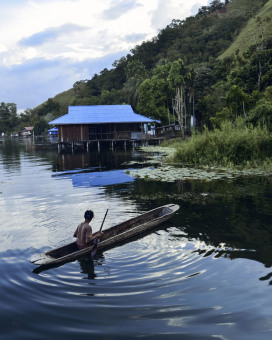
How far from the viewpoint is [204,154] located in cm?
2017

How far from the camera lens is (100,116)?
4481 centimetres

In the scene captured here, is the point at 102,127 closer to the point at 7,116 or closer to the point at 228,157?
the point at 228,157

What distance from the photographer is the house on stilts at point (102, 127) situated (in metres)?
43.0

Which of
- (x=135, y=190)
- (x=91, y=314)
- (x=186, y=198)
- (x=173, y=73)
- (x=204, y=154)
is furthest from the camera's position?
(x=173, y=73)

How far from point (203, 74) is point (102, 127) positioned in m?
18.5

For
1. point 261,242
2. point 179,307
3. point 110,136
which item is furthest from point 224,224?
point 110,136

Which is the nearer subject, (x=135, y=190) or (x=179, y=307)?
(x=179, y=307)

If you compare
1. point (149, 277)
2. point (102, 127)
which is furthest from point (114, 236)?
point (102, 127)

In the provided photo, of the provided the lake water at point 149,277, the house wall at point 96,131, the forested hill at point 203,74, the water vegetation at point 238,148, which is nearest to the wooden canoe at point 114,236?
the lake water at point 149,277

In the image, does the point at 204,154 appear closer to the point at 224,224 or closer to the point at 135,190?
the point at 135,190

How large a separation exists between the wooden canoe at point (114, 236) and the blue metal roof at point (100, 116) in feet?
110

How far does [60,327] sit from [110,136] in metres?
41.7

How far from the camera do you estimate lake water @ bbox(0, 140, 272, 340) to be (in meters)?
4.77

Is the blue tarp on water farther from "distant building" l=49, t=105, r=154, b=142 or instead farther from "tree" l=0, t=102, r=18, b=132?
"tree" l=0, t=102, r=18, b=132
